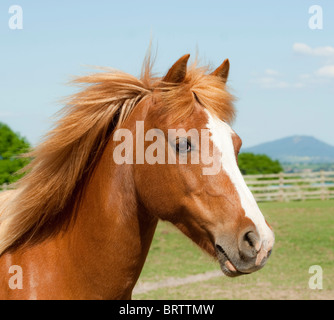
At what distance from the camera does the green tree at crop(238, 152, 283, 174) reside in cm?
4088

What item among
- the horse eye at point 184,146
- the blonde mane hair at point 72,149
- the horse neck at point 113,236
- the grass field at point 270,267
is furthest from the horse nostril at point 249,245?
the grass field at point 270,267

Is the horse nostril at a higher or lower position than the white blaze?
lower

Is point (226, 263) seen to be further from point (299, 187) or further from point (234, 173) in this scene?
point (299, 187)

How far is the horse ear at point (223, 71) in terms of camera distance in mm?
2797

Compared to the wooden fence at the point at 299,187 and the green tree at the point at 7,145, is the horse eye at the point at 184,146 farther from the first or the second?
the wooden fence at the point at 299,187

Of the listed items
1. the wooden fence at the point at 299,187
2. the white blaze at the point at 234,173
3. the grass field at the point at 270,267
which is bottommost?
the wooden fence at the point at 299,187

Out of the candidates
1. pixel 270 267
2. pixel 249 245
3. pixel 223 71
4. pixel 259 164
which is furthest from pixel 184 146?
pixel 259 164

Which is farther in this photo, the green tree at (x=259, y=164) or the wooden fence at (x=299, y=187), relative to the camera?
the green tree at (x=259, y=164)

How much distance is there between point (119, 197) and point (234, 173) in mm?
706

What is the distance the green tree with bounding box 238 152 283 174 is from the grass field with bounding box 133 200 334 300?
24.3m

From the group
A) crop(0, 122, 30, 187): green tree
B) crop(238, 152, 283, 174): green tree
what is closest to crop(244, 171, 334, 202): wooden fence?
crop(238, 152, 283, 174): green tree

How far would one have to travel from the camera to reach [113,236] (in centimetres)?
253

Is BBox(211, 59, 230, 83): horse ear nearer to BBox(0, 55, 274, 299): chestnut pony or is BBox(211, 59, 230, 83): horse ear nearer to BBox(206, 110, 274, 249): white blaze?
BBox(0, 55, 274, 299): chestnut pony
